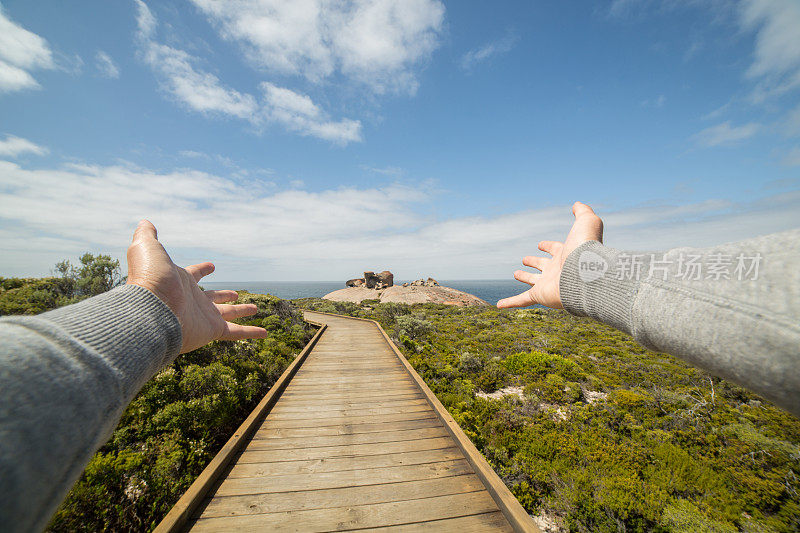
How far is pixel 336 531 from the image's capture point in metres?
2.56

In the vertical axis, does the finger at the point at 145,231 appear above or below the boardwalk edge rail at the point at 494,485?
above

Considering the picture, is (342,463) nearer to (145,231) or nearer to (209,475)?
(209,475)

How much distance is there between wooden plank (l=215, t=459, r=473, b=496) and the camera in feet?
9.90

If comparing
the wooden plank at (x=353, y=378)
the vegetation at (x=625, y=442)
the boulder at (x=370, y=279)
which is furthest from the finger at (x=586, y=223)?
the boulder at (x=370, y=279)

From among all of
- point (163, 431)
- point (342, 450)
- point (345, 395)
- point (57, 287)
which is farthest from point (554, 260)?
point (57, 287)

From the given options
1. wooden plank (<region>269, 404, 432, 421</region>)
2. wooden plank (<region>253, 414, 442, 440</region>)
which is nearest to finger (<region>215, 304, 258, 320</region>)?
wooden plank (<region>253, 414, 442, 440</region>)

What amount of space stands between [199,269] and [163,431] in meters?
4.04

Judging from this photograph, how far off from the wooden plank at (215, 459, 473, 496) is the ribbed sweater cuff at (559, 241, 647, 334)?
2717 mm

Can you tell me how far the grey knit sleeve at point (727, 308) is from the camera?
80cm

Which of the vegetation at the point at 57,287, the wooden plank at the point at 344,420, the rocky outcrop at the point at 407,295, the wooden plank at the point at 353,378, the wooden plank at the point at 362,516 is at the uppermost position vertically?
the vegetation at the point at 57,287

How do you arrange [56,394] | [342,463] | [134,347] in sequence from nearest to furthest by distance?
[56,394] < [134,347] < [342,463]

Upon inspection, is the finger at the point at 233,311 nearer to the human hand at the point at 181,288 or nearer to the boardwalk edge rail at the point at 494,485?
the human hand at the point at 181,288

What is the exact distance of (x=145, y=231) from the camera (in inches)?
68.6

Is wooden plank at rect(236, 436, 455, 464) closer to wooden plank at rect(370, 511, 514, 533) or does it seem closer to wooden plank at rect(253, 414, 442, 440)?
wooden plank at rect(253, 414, 442, 440)
